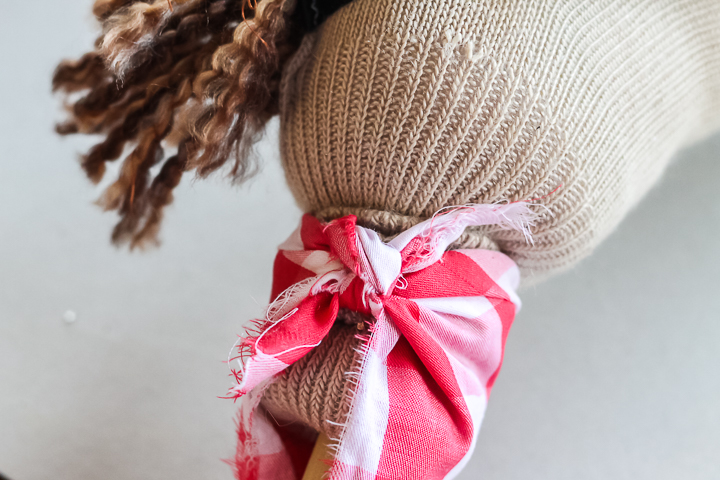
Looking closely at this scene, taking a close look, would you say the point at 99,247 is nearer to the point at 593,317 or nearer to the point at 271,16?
the point at 271,16

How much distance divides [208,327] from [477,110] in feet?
1.50

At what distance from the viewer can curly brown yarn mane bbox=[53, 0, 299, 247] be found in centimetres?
46

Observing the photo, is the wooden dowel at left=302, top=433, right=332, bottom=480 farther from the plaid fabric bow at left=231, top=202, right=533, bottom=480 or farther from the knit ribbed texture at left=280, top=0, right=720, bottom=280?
the knit ribbed texture at left=280, top=0, right=720, bottom=280

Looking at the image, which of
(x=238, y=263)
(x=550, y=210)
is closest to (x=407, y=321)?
(x=550, y=210)

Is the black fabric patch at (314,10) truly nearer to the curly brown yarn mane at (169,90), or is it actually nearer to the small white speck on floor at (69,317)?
the curly brown yarn mane at (169,90)

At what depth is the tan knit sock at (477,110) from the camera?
417mm

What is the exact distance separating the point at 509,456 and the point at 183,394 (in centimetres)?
41

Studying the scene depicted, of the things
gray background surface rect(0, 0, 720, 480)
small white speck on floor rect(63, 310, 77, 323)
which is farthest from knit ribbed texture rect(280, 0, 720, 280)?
small white speck on floor rect(63, 310, 77, 323)

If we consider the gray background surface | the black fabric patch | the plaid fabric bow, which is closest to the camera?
the plaid fabric bow

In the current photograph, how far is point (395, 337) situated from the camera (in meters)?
0.41

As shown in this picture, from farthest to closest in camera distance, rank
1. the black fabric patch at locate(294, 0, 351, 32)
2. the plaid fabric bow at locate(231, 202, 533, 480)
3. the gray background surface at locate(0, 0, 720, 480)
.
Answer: the gray background surface at locate(0, 0, 720, 480) < the black fabric patch at locate(294, 0, 351, 32) < the plaid fabric bow at locate(231, 202, 533, 480)

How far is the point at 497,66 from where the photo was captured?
415mm

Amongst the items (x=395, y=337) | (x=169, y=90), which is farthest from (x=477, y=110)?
(x=169, y=90)

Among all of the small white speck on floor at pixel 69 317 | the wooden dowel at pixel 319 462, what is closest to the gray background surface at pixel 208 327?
the small white speck on floor at pixel 69 317
